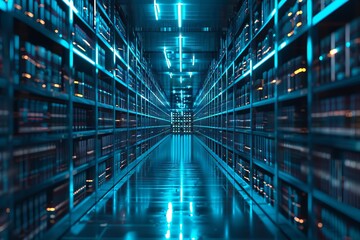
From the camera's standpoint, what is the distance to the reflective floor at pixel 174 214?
3.84 metres

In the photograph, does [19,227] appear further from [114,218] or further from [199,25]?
[199,25]

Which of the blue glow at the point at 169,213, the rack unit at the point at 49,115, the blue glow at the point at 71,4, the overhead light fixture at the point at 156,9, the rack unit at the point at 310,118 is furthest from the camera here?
the overhead light fixture at the point at 156,9

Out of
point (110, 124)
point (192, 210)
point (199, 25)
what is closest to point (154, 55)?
point (199, 25)

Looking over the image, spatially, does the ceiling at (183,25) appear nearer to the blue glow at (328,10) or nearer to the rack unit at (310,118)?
the rack unit at (310,118)

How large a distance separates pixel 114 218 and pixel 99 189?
159cm

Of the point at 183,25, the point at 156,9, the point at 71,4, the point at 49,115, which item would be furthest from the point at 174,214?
the point at 183,25

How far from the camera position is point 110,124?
6.74m

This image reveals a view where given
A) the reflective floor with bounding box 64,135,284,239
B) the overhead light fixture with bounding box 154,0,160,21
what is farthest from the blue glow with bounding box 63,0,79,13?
the overhead light fixture with bounding box 154,0,160,21

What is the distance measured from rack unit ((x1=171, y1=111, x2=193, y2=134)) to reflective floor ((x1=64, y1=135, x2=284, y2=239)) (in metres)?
36.6

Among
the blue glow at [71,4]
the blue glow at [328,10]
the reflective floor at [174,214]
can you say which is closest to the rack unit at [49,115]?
the blue glow at [71,4]

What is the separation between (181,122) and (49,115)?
133 ft

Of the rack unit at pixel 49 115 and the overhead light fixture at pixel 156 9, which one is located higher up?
the overhead light fixture at pixel 156 9

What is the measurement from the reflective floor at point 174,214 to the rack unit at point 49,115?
32cm

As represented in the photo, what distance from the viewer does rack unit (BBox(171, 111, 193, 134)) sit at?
144 feet
